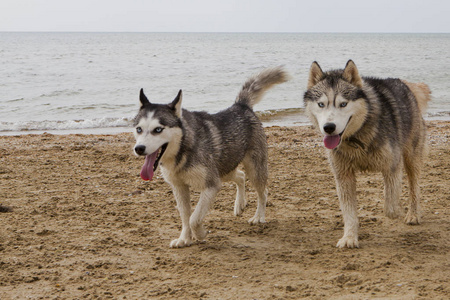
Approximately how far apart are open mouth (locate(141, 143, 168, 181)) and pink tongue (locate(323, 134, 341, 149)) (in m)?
1.40

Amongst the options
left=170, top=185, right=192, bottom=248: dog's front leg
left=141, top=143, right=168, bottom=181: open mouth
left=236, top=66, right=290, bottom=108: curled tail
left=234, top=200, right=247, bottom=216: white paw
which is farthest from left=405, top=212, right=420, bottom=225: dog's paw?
left=141, top=143, right=168, bottom=181: open mouth

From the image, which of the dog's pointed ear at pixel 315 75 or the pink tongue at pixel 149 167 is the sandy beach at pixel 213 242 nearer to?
the pink tongue at pixel 149 167

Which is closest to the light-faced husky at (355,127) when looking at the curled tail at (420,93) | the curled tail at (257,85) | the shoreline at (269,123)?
the curled tail at (420,93)

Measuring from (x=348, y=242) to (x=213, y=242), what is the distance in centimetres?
130

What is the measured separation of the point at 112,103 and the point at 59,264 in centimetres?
1398

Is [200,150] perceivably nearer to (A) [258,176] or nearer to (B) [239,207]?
(A) [258,176]

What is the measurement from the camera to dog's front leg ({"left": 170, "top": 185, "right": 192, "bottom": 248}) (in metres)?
4.70

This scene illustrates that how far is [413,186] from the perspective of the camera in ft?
17.3

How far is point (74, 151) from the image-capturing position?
909 cm

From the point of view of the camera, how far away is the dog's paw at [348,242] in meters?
4.49

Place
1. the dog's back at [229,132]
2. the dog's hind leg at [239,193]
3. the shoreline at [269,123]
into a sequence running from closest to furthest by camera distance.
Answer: the dog's back at [229,132], the dog's hind leg at [239,193], the shoreline at [269,123]

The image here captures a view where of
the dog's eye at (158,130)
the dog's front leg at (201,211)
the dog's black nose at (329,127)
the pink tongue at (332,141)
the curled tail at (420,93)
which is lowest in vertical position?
the dog's front leg at (201,211)

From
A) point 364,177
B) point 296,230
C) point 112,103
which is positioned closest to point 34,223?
point 296,230

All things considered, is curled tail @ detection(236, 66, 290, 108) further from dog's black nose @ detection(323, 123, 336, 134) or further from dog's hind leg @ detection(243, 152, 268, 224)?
dog's black nose @ detection(323, 123, 336, 134)
